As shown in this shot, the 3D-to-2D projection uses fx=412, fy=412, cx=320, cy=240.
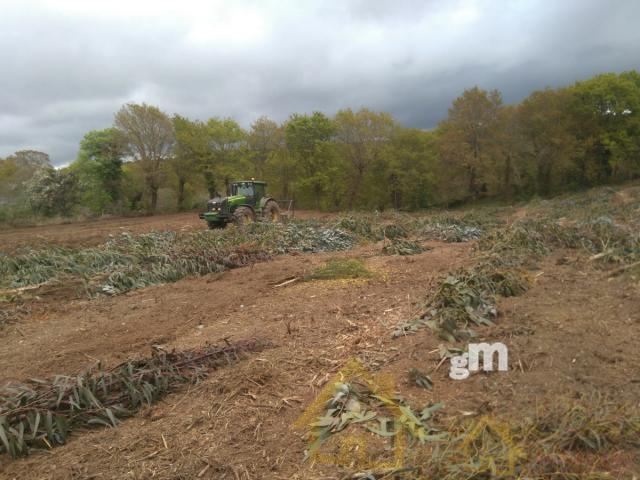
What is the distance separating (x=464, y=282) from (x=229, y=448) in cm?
412

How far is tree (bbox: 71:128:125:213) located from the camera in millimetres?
29734

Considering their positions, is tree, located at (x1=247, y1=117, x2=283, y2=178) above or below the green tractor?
above

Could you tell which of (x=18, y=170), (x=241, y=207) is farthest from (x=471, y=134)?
(x=18, y=170)

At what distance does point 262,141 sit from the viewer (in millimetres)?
34625

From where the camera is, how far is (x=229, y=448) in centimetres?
328

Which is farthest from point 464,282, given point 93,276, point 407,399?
point 93,276

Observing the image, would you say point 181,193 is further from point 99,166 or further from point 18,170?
point 18,170

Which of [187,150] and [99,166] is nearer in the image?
[99,166]

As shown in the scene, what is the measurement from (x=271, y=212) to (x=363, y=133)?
15.1 metres

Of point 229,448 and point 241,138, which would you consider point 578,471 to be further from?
point 241,138

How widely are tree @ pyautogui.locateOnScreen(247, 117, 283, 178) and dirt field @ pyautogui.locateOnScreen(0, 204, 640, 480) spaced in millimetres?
27128

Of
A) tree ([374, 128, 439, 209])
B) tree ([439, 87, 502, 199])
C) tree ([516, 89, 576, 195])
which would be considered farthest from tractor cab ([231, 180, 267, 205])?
tree ([516, 89, 576, 195])

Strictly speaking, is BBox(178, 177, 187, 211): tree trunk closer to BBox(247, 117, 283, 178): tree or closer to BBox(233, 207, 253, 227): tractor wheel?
BBox(247, 117, 283, 178): tree

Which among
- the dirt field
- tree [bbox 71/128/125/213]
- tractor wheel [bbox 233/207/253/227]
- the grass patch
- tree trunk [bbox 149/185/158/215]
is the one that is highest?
tree [bbox 71/128/125/213]
